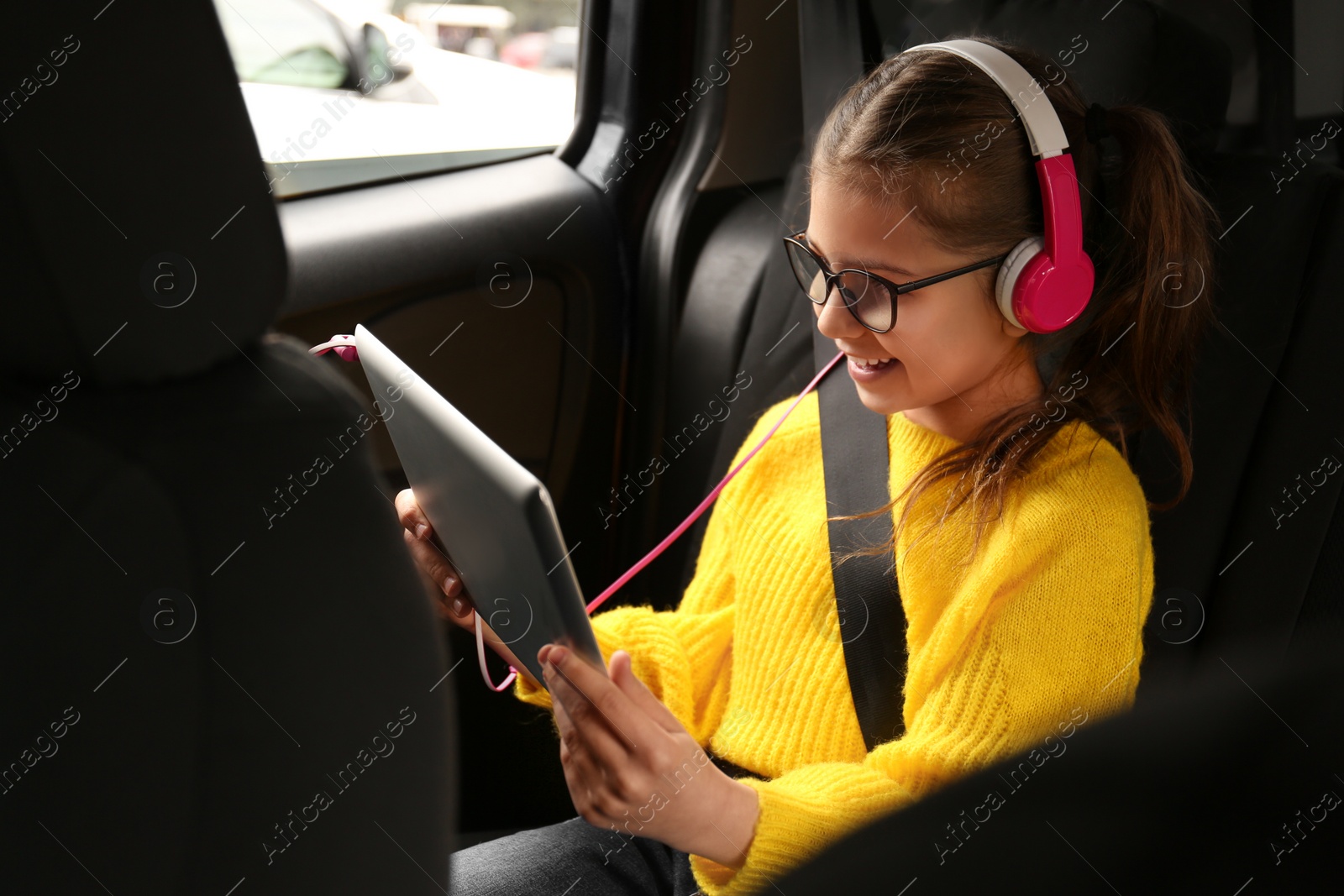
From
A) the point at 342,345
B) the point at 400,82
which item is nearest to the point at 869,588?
the point at 342,345

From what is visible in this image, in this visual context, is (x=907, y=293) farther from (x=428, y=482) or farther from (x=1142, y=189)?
(x=428, y=482)

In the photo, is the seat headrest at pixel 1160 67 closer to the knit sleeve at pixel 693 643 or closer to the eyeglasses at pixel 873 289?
the eyeglasses at pixel 873 289

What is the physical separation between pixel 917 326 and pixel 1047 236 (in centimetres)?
14

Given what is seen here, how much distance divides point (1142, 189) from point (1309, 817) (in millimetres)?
679

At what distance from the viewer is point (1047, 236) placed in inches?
37.1

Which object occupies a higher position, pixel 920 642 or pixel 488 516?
pixel 488 516

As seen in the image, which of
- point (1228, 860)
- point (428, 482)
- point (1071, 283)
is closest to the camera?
point (1228, 860)

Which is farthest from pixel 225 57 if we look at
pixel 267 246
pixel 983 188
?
pixel 983 188

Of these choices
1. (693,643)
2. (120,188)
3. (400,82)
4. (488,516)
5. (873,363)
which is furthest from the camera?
(400,82)

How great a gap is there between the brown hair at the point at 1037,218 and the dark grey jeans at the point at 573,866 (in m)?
0.40

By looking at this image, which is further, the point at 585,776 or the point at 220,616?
the point at 585,776

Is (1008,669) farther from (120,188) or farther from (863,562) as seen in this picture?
(120,188)

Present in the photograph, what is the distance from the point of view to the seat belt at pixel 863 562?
3.40ft

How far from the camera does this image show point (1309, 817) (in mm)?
438
